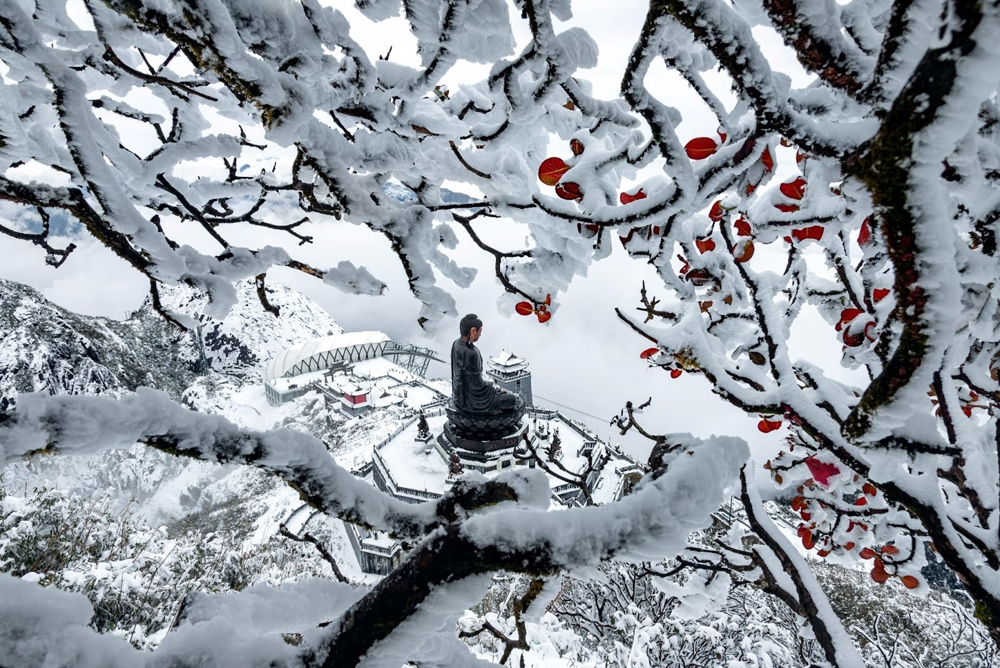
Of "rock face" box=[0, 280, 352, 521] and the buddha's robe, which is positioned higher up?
"rock face" box=[0, 280, 352, 521]

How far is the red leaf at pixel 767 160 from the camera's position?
5.82ft

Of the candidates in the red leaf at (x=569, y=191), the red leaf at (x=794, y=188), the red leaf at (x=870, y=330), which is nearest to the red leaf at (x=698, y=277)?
the red leaf at (x=794, y=188)

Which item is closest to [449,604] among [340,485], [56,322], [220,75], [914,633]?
[340,485]

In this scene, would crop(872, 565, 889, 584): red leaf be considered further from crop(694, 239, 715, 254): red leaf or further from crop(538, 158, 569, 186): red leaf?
crop(538, 158, 569, 186): red leaf

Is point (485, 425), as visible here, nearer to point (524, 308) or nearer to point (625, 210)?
point (524, 308)

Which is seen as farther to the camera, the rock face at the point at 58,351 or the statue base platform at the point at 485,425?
the rock face at the point at 58,351

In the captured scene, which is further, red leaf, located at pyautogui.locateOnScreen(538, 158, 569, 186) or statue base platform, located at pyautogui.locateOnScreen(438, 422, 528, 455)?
statue base platform, located at pyautogui.locateOnScreen(438, 422, 528, 455)

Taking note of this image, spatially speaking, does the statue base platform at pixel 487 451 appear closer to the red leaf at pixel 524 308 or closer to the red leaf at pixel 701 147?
the red leaf at pixel 524 308

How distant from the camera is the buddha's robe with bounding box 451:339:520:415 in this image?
35.3ft

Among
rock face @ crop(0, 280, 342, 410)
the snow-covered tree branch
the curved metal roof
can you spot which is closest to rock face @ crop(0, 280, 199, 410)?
rock face @ crop(0, 280, 342, 410)

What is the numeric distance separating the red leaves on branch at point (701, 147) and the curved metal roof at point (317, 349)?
135ft

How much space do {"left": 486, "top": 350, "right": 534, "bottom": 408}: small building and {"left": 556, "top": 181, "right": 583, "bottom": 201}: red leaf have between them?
2088cm

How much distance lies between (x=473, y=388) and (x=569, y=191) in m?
9.53

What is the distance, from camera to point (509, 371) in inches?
913
